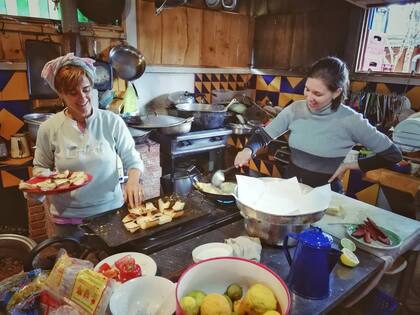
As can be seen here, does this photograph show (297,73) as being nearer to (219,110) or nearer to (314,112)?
(219,110)

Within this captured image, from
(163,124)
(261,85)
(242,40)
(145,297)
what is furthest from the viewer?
(261,85)

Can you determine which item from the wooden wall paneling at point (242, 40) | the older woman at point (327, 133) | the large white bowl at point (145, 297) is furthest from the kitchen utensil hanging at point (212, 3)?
the large white bowl at point (145, 297)

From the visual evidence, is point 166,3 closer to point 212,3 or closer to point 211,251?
point 212,3

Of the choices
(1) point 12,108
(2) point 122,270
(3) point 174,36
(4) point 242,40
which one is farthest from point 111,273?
(4) point 242,40

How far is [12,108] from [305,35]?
3237 millimetres

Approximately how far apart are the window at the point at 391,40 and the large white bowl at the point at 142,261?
3071 millimetres

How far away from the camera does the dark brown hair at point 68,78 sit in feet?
4.99

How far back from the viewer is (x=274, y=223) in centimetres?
118

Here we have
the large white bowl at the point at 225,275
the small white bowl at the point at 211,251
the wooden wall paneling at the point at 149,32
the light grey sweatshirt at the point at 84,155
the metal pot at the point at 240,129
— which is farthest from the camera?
the metal pot at the point at 240,129

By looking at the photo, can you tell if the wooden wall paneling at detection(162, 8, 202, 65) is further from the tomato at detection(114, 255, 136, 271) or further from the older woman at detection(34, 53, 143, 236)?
the tomato at detection(114, 255, 136, 271)

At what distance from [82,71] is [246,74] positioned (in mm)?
3176

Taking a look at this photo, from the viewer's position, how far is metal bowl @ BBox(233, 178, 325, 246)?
3.80 ft

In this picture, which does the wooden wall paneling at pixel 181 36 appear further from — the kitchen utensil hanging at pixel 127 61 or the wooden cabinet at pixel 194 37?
the kitchen utensil hanging at pixel 127 61

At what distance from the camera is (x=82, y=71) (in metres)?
1.56
